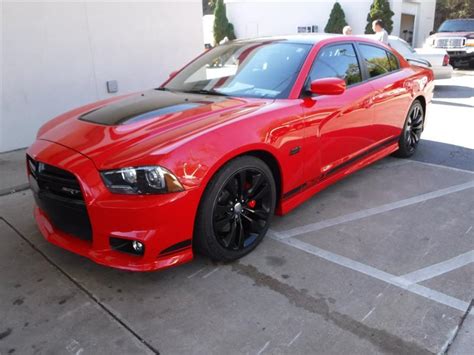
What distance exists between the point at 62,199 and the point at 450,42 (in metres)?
15.3

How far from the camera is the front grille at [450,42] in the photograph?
14.3m

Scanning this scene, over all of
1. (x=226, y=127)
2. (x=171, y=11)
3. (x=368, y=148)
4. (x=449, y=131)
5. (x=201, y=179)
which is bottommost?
(x=449, y=131)

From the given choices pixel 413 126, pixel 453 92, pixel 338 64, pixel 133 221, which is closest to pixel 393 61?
pixel 413 126

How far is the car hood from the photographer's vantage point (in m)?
2.57

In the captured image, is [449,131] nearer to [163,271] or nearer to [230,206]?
[230,206]

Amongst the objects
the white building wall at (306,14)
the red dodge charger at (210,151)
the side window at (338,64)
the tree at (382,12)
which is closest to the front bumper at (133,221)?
the red dodge charger at (210,151)

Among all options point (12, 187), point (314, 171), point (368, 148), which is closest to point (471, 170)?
Result: point (368, 148)

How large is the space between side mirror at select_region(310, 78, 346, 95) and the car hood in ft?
1.31

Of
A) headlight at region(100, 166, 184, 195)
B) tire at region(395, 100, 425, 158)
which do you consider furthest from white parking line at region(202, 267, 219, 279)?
tire at region(395, 100, 425, 158)

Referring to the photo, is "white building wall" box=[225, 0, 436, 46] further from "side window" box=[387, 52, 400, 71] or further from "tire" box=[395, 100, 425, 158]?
"side window" box=[387, 52, 400, 71]

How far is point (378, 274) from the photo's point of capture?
2.85 metres

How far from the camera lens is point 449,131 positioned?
659cm

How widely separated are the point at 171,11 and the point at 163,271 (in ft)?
19.3

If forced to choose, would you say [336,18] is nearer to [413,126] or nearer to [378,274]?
[413,126]
